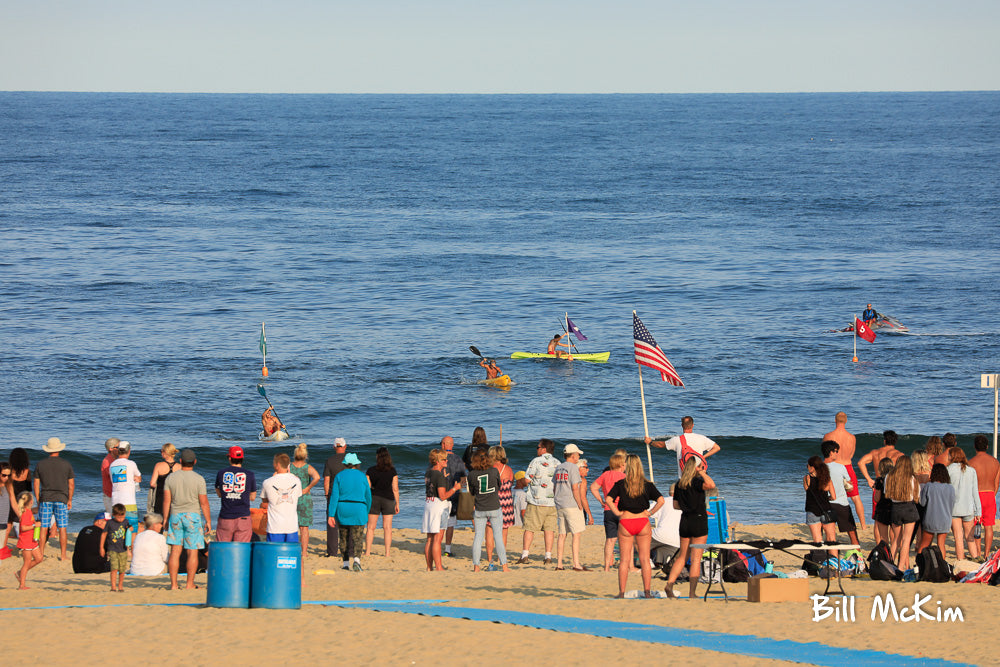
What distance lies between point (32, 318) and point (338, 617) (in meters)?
35.7

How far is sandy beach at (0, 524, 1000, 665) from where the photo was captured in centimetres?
858

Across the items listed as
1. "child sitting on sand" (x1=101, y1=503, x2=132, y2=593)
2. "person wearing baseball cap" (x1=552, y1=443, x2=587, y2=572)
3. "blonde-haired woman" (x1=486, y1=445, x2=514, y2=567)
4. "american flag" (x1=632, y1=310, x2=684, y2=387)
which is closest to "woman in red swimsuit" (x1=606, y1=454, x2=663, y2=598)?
"person wearing baseball cap" (x1=552, y1=443, x2=587, y2=572)

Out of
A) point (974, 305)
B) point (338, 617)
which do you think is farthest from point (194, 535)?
point (974, 305)

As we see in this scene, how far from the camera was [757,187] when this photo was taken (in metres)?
94.4

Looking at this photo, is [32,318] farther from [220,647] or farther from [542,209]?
[542,209]

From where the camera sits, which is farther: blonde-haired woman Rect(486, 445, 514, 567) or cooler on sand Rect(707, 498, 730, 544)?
blonde-haired woman Rect(486, 445, 514, 567)

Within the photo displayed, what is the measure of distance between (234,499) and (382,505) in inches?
92.9

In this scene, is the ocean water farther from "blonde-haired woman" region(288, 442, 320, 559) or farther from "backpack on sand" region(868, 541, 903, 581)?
"backpack on sand" region(868, 541, 903, 581)

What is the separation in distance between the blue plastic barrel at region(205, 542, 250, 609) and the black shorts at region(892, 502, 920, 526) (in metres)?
6.82

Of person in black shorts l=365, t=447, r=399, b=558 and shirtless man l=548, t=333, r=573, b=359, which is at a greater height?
shirtless man l=548, t=333, r=573, b=359

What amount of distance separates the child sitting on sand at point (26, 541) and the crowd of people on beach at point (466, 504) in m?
0.02

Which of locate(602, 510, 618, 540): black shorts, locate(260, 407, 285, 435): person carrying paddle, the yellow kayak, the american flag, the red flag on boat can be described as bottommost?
locate(602, 510, 618, 540): black shorts

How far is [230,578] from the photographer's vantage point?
973 cm

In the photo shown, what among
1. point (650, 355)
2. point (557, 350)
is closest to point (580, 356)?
point (557, 350)
